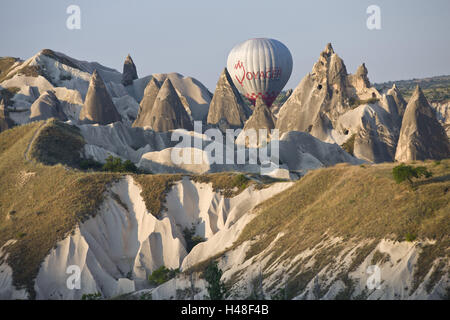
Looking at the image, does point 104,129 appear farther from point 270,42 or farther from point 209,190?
point 270,42

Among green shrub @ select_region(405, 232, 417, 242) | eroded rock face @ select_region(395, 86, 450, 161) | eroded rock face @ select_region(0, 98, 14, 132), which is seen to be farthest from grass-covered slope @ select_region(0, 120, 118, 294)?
eroded rock face @ select_region(395, 86, 450, 161)

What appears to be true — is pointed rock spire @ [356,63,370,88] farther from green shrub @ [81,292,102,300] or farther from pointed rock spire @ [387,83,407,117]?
green shrub @ [81,292,102,300]

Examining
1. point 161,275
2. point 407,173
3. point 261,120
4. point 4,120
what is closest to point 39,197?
point 161,275

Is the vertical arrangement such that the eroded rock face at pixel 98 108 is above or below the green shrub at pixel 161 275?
above

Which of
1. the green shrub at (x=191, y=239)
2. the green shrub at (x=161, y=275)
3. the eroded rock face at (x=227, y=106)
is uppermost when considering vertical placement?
the eroded rock face at (x=227, y=106)

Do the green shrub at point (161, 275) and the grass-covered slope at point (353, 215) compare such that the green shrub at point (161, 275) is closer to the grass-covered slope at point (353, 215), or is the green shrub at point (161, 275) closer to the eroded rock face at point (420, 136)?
the grass-covered slope at point (353, 215)

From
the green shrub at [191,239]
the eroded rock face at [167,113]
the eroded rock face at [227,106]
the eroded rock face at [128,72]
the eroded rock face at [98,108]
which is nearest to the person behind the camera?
the green shrub at [191,239]

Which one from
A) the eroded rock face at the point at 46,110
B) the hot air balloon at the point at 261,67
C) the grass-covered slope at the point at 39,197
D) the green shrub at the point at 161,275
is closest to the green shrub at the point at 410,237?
the green shrub at the point at 161,275
